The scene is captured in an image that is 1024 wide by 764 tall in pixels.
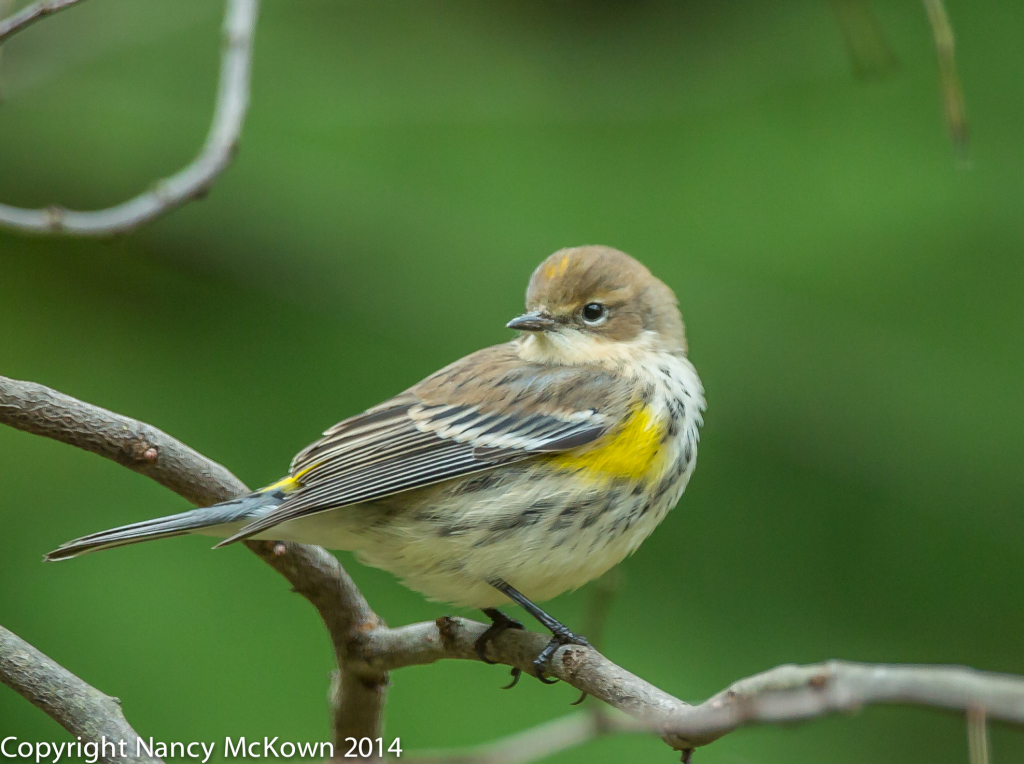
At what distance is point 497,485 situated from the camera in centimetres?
250

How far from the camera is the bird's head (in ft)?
9.48

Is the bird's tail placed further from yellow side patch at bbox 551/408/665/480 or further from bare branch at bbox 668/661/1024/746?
bare branch at bbox 668/661/1024/746

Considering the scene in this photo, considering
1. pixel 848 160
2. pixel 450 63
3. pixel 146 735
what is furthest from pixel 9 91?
pixel 848 160

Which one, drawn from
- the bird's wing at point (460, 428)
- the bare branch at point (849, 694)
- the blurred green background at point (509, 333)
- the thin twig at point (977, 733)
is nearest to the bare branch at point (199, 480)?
the bird's wing at point (460, 428)

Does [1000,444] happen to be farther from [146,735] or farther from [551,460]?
[146,735]

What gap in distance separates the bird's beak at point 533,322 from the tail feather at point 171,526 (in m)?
0.78

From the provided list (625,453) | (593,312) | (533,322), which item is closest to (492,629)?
(625,453)

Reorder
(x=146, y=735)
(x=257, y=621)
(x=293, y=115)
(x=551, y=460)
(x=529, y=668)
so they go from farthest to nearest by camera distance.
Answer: (x=293, y=115), (x=257, y=621), (x=146, y=735), (x=551, y=460), (x=529, y=668)

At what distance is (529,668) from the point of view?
7.54ft

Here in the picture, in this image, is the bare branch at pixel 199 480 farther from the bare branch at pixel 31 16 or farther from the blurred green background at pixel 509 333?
the blurred green background at pixel 509 333

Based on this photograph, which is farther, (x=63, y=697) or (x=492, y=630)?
(x=492, y=630)

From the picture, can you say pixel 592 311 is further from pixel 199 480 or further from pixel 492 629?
pixel 199 480

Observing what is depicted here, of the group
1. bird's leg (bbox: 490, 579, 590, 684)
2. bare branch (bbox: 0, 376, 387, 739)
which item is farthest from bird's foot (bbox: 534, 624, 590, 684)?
bare branch (bbox: 0, 376, 387, 739)

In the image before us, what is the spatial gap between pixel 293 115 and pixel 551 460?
6.32ft
